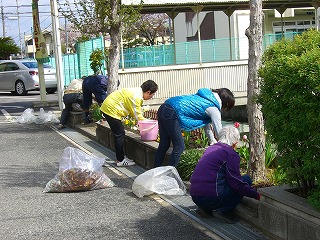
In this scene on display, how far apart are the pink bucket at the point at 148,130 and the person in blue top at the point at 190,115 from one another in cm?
135

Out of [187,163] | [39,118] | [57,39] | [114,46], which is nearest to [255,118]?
[187,163]

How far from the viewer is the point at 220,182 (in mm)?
6000

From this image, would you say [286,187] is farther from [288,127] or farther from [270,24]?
[270,24]

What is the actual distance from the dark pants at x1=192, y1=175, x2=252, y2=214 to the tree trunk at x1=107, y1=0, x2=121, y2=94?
757cm

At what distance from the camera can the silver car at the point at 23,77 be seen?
26.3 meters

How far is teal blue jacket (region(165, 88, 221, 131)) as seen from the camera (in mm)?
7209

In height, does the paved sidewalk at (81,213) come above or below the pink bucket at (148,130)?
below

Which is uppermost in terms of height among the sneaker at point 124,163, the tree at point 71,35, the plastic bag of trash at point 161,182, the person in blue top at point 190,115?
the tree at point 71,35

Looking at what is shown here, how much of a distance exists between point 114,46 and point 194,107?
262 inches

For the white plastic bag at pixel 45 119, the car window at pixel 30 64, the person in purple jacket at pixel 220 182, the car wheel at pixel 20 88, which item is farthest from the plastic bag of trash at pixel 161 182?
the car window at pixel 30 64

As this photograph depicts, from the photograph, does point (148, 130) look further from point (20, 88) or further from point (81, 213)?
point (20, 88)

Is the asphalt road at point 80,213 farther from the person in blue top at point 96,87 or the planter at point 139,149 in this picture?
the person in blue top at point 96,87

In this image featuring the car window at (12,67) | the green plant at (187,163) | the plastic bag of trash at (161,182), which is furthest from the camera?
the car window at (12,67)

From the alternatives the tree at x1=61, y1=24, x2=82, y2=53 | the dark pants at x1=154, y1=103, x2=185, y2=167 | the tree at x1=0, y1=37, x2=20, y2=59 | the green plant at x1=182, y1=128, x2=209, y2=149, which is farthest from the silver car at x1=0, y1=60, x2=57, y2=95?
the tree at x1=0, y1=37, x2=20, y2=59
